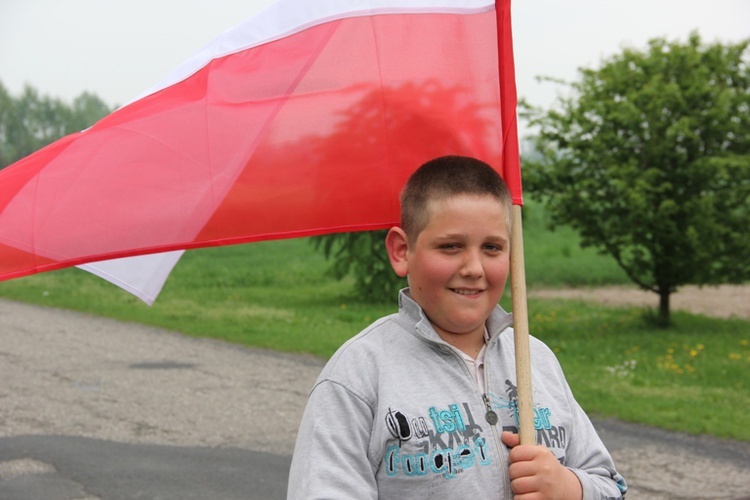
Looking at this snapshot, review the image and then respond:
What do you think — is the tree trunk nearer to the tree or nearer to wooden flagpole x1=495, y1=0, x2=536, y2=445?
the tree

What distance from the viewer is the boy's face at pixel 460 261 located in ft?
7.72

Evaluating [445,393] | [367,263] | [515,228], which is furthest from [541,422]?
[367,263]

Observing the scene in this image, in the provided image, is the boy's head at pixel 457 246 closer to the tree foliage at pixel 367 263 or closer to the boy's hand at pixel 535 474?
the boy's hand at pixel 535 474

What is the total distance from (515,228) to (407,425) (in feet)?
1.95

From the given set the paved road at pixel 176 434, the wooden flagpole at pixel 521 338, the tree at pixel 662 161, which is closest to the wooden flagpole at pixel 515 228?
the wooden flagpole at pixel 521 338

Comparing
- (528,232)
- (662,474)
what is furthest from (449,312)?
(528,232)

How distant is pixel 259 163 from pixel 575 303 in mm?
13967

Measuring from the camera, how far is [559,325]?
13594mm

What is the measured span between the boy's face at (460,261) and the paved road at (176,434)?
3867 mm

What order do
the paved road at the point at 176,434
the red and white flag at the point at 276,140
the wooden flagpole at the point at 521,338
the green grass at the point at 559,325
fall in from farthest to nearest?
the green grass at the point at 559,325 < the paved road at the point at 176,434 < the red and white flag at the point at 276,140 < the wooden flagpole at the point at 521,338

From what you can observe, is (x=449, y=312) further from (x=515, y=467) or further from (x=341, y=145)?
(x=341, y=145)

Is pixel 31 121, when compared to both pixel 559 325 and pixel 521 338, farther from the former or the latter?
pixel 521 338

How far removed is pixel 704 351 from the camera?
11031 mm

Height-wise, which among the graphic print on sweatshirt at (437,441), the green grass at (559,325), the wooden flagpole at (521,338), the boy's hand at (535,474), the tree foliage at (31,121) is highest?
the tree foliage at (31,121)
